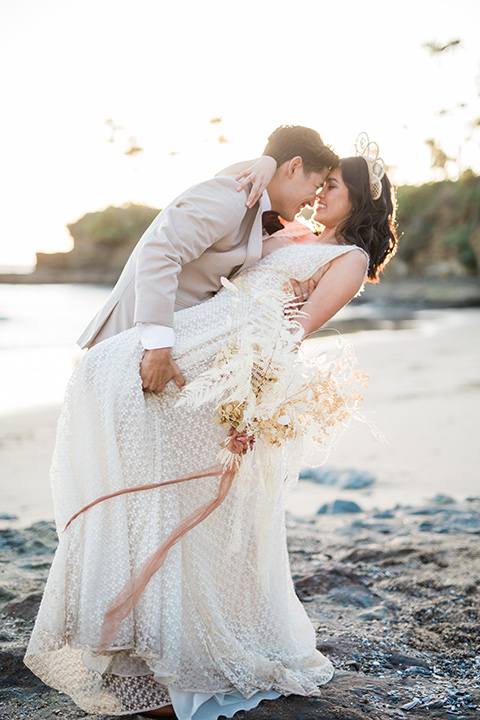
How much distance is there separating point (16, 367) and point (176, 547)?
10.9 meters

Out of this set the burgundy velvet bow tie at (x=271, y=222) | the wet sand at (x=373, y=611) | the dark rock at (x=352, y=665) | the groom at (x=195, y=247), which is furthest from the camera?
the dark rock at (x=352, y=665)

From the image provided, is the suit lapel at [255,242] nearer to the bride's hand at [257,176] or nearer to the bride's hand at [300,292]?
the bride's hand at [257,176]

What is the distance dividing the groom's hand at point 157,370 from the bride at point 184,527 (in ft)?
0.11

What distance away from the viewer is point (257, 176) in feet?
8.82

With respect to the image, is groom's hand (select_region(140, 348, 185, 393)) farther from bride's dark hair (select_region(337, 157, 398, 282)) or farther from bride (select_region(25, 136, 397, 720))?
bride's dark hair (select_region(337, 157, 398, 282))

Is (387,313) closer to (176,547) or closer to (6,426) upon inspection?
(6,426)

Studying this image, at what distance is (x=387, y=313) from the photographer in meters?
25.3

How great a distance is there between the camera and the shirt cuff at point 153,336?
7.89 feet

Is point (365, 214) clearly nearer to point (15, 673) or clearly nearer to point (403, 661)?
point (403, 661)

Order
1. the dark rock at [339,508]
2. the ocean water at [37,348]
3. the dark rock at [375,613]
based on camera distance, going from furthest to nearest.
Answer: the ocean water at [37,348]
the dark rock at [339,508]
the dark rock at [375,613]

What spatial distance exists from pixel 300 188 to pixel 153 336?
1.03m

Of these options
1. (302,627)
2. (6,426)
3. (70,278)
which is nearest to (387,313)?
(6,426)

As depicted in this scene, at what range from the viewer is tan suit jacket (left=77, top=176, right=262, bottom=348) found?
2363 mm

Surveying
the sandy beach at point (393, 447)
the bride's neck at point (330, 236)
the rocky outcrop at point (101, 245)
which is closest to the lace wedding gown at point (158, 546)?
the bride's neck at point (330, 236)
